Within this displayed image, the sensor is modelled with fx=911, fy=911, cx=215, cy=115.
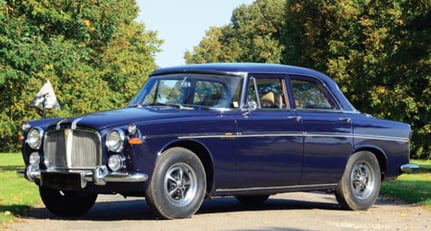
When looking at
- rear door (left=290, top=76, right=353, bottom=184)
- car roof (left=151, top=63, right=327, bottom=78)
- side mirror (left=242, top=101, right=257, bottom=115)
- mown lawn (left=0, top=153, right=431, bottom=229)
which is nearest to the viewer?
side mirror (left=242, top=101, right=257, bottom=115)

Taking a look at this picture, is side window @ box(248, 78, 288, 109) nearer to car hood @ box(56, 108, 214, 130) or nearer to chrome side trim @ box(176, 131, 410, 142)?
chrome side trim @ box(176, 131, 410, 142)

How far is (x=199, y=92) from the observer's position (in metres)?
11.5

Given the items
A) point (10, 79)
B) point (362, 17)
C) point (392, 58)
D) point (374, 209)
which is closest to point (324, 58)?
point (362, 17)

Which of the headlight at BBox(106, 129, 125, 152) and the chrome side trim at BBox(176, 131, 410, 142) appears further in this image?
the chrome side trim at BBox(176, 131, 410, 142)

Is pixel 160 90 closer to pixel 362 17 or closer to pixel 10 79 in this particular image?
pixel 10 79

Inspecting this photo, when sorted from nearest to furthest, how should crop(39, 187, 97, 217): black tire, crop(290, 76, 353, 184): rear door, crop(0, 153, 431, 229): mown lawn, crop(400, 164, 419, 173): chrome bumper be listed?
crop(39, 187, 97, 217): black tire
crop(0, 153, 431, 229): mown lawn
crop(290, 76, 353, 184): rear door
crop(400, 164, 419, 173): chrome bumper

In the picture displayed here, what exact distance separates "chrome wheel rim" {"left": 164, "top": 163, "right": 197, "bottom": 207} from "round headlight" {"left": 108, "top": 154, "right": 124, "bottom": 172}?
574 millimetres

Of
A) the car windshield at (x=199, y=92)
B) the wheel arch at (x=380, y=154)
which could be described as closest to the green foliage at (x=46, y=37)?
the car windshield at (x=199, y=92)

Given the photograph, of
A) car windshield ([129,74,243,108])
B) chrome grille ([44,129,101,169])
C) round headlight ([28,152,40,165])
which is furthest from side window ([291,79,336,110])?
round headlight ([28,152,40,165])

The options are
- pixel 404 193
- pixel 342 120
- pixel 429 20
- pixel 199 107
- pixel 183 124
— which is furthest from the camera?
pixel 429 20

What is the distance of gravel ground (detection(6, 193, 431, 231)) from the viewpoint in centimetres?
997

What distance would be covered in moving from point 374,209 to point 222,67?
3.19 metres

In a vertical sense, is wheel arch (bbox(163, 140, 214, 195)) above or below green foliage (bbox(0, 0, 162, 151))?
below

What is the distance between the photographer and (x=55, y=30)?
2803 centimetres
